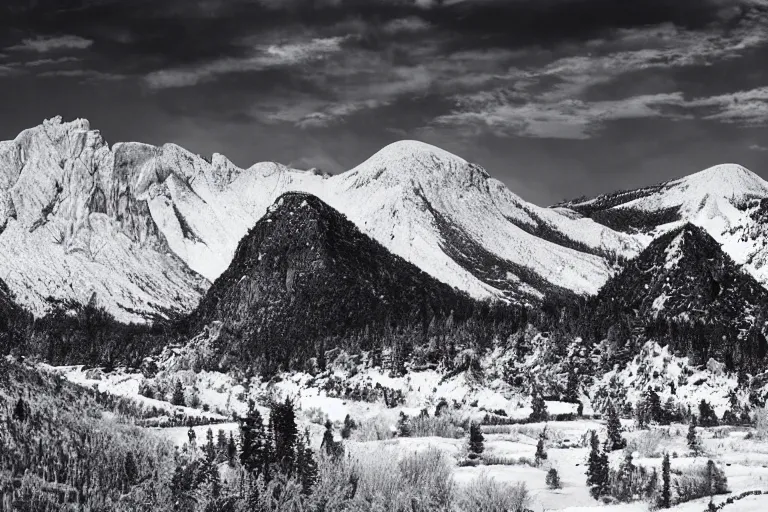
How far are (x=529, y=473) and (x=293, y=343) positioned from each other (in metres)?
73.6

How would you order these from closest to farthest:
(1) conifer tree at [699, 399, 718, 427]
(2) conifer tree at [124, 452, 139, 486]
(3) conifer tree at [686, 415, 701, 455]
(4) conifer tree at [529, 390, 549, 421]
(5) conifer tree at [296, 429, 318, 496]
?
1. (2) conifer tree at [124, 452, 139, 486]
2. (5) conifer tree at [296, 429, 318, 496]
3. (3) conifer tree at [686, 415, 701, 455]
4. (1) conifer tree at [699, 399, 718, 427]
5. (4) conifer tree at [529, 390, 549, 421]

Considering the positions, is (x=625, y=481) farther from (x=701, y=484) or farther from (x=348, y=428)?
(x=348, y=428)

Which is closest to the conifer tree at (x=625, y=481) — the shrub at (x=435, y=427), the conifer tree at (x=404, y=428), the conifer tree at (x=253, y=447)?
the conifer tree at (x=253, y=447)

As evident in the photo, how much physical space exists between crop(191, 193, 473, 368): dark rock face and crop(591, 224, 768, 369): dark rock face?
34.0 meters

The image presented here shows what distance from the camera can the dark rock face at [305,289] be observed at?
135 meters

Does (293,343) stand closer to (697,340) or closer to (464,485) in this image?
(697,340)

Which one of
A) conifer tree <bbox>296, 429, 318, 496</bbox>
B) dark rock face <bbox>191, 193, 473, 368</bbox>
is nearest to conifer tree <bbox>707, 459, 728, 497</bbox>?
conifer tree <bbox>296, 429, 318, 496</bbox>

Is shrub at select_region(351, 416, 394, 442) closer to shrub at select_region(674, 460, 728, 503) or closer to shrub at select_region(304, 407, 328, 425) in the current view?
shrub at select_region(304, 407, 328, 425)

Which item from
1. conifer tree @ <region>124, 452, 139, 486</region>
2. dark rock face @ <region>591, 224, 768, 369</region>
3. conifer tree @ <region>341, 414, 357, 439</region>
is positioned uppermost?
dark rock face @ <region>591, 224, 768, 369</region>

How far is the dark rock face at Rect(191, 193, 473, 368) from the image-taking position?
135000 millimetres

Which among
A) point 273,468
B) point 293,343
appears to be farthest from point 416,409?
point 273,468

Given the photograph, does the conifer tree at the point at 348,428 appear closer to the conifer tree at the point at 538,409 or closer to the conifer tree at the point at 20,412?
the conifer tree at the point at 538,409

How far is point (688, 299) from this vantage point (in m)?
111

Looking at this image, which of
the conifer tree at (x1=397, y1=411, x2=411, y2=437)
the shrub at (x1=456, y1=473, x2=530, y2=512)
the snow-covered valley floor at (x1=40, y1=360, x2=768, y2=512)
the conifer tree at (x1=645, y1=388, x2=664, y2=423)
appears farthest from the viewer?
the conifer tree at (x1=645, y1=388, x2=664, y2=423)
